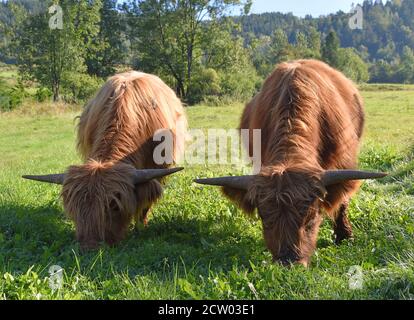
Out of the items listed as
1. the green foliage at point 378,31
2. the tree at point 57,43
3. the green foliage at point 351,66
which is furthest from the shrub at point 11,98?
the green foliage at point 378,31

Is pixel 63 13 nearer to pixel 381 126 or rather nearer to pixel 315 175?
pixel 381 126

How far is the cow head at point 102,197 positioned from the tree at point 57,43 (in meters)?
34.5

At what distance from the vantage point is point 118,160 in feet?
18.2

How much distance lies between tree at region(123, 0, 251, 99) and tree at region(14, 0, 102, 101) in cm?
508

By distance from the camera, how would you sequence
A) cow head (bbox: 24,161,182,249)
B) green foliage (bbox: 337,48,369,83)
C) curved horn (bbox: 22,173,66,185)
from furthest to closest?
green foliage (bbox: 337,48,369,83) → curved horn (bbox: 22,173,66,185) → cow head (bbox: 24,161,182,249)

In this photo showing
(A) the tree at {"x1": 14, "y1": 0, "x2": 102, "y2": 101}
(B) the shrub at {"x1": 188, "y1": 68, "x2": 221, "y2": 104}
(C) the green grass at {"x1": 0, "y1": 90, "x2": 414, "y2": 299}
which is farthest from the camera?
(B) the shrub at {"x1": 188, "y1": 68, "x2": 221, "y2": 104}

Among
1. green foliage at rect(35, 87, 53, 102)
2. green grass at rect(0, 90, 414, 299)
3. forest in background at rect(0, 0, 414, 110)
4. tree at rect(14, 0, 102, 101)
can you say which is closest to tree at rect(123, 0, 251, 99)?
forest in background at rect(0, 0, 414, 110)

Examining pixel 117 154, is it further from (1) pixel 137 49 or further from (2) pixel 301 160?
(1) pixel 137 49

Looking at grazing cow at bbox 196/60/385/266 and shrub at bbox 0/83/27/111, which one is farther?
shrub at bbox 0/83/27/111

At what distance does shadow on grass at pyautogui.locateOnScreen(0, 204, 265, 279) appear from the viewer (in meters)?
4.61

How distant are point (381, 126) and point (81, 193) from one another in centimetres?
1581

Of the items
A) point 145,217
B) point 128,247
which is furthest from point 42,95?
point 128,247

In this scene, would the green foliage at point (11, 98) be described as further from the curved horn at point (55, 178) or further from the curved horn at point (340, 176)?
the curved horn at point (340, 176)

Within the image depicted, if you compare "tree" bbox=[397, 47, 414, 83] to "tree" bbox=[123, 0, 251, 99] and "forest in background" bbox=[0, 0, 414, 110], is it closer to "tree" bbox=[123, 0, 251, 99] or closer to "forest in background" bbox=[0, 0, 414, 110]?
"forest in background" bbox=[0, 0, 414, 110]
